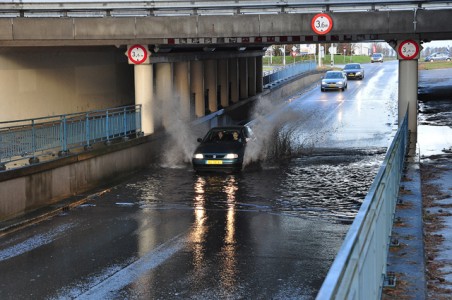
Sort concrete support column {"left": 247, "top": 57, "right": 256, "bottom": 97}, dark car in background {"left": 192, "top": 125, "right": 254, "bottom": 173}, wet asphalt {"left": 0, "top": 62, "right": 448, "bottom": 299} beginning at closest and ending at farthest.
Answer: wet asphalt {"left": 0, "top": 62, "right": 448, "bottom": 299} → dark car in background {"left": 192, "top": 125, "right": 254, "bottom": 173} → concrete support column {"left": 247, "top": 57, "right": 256, "bottom": 97}

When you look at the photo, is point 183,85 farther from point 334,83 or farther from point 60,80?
point 334,83

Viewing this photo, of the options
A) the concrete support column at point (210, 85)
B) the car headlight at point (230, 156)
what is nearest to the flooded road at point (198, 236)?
the car headlight at point (230, 156)

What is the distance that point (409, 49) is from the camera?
28.0 metres

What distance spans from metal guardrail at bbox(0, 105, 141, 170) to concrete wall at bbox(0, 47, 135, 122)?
4.09 metres

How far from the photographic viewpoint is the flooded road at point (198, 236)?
11.8 metres

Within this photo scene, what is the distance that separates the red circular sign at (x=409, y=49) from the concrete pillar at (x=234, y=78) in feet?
64.7

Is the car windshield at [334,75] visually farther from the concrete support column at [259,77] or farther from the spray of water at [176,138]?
the spray of water at [176,138]

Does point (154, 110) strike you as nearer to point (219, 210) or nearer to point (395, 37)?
point (395, 37)

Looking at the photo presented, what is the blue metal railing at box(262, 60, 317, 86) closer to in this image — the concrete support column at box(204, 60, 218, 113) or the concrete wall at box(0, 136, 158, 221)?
the concrete support column at box(204, 60, 218, 113)

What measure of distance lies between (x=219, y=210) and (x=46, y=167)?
4.71 meters

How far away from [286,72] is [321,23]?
1416 inches

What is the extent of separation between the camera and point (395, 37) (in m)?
27.8

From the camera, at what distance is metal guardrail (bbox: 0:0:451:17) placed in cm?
2733

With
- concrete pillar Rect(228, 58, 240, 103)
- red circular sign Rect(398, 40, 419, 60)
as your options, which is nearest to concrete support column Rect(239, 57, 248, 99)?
concrete pillar Rect(228, 58, 240, 103)
